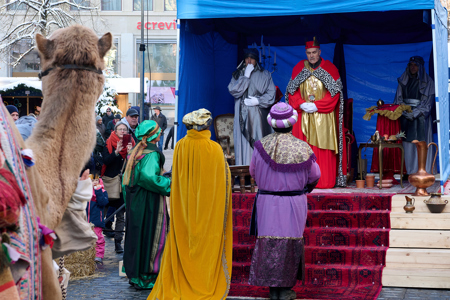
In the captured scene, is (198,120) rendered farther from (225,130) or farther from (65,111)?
(225,130)

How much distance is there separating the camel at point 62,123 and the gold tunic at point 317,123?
6256 mm

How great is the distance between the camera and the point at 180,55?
8.19 m

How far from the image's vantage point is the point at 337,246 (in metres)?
6.48

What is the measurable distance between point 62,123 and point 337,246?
5056 millimetres

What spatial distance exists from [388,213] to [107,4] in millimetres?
22776

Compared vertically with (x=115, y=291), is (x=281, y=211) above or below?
above

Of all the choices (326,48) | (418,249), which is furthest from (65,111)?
(326,48)

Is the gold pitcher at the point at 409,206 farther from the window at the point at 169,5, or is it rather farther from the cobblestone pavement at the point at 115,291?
the window at the point at 169,5

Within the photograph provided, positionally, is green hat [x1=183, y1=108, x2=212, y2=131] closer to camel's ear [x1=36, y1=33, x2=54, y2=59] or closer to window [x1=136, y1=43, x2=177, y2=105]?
camel's ear [x1=36, y1=33, x2=54, y2=59]

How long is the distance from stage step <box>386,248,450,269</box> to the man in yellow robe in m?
1.89

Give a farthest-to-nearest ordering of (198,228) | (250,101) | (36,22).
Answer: (36,22) < (250,101) < (198,228)

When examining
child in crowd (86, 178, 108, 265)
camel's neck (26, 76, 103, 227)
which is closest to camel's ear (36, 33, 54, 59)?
camel's neck (26, 76, 103, 227)

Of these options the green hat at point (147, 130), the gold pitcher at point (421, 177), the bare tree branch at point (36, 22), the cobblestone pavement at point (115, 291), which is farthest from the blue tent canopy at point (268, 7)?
the bare tree branch at point (36, 22)

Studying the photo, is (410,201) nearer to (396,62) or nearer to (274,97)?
(274,97)
